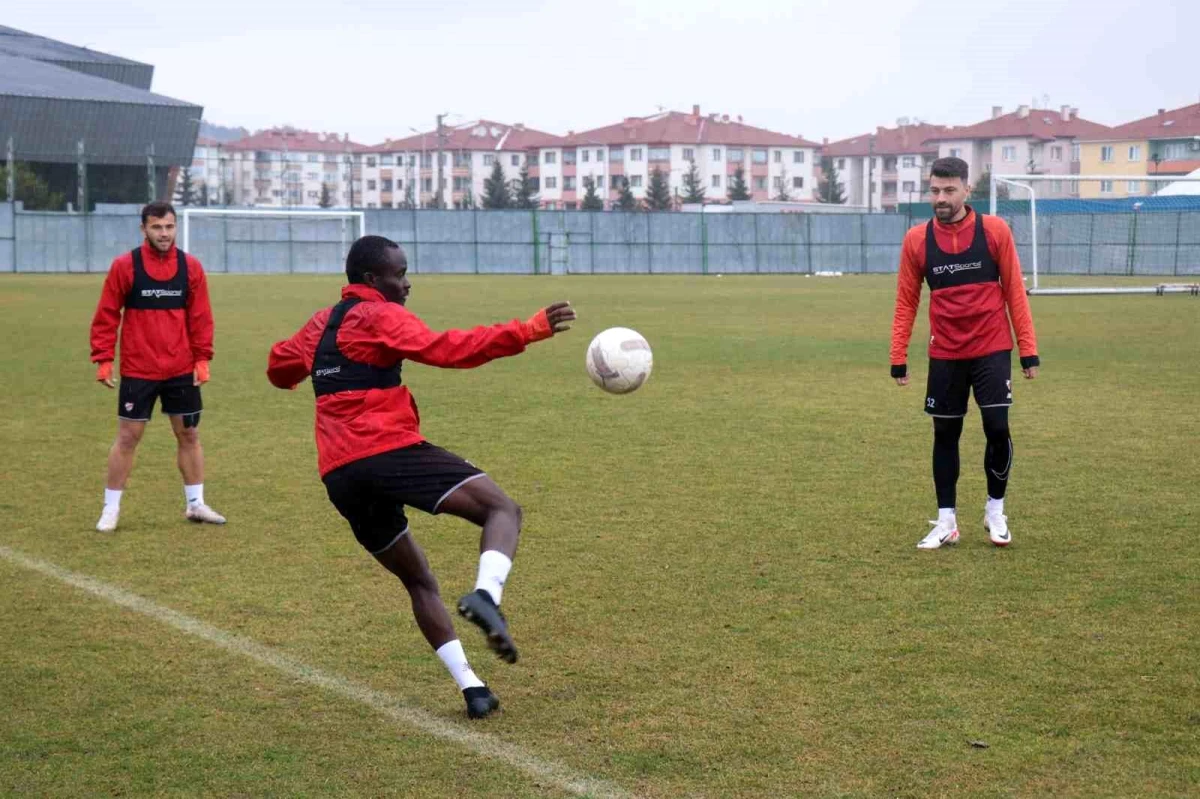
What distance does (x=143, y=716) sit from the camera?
545 cm

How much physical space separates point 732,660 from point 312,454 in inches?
271

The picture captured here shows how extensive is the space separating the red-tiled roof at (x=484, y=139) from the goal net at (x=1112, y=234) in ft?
361

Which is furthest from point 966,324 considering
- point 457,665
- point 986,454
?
point 457,665

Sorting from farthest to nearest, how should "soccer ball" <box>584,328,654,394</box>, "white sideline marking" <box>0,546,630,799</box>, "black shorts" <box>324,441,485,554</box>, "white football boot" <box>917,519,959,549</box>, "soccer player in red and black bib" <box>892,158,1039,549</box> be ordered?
"white football boot" <box>917,519,959,549</box>, "soccer player in red and black bib" <box>892,158,1039,549</box>, "soccer ball" <box>584,328,654,394</box>, "black shorts" <box>324,441,485,554</box>, "white sideline marking" <box>0,546,630,799</box>

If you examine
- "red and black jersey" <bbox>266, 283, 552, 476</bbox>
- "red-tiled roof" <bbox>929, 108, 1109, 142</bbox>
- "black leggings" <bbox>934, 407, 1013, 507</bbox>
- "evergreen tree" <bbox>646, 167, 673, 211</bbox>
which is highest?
"red-tiled roof" <bbox>929, 108, 1109, 142</bbox>

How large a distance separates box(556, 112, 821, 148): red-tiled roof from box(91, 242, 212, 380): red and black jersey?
132 metres

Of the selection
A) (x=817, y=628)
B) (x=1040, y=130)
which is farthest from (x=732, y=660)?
(x=1040, y=130)

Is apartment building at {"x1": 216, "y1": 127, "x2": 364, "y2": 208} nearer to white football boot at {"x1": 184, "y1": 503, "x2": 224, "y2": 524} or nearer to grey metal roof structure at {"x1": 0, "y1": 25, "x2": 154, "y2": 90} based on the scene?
grey metal roof structure at {"x1": 0, "y1": 25, "x2": 154, "y2": 90}

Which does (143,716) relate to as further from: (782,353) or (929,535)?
(782,353)

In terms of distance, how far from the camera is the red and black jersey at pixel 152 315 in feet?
29.6

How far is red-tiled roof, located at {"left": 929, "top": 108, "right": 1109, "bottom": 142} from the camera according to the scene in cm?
13088

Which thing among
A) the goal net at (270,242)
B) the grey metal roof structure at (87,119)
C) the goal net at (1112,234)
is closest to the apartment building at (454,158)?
the grey metal roof structure at (87,119)

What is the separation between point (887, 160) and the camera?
15112cm

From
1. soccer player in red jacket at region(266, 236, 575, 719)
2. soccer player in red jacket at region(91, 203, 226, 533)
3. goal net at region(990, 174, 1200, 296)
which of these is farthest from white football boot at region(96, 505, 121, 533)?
goal net at region(990, 174, 1200, 296)
